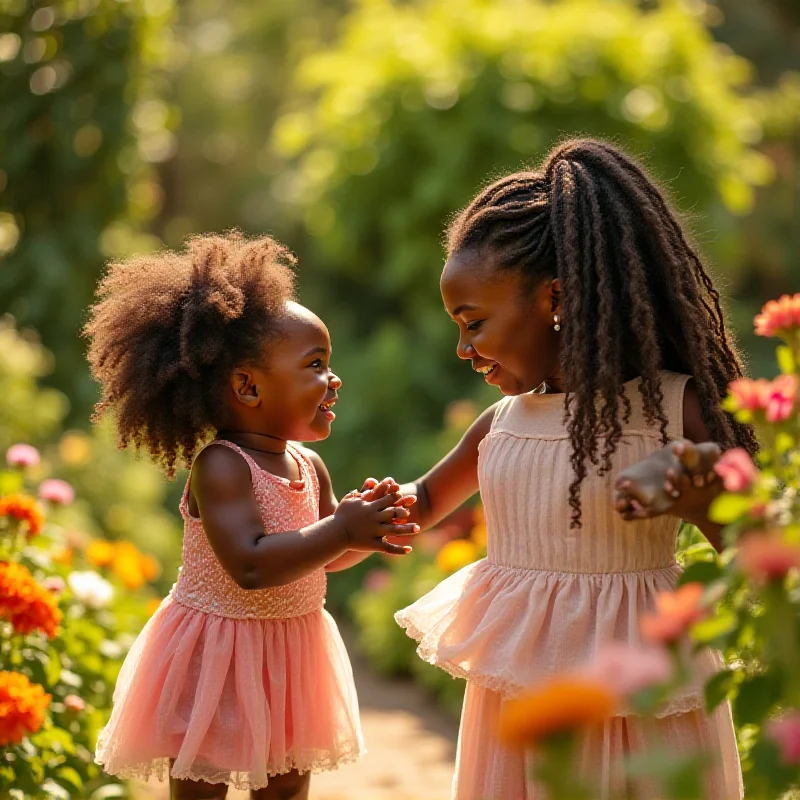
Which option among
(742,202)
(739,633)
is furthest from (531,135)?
(739,633)

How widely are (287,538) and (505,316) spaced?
0.62 m

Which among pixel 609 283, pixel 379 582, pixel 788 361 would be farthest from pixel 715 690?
pixel 379 582

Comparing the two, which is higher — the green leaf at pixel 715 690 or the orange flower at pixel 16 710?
the orange flower at pixel 16 710

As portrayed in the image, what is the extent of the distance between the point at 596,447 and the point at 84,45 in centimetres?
769

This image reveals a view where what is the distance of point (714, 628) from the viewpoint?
134cm

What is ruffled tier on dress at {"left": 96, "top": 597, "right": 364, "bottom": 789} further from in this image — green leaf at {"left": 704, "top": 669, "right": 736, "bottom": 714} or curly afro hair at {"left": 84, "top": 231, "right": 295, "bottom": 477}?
green leaf at {"left": 704, "top": 669, "right": 736, "bottom": 714}

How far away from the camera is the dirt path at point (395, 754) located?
164 inches

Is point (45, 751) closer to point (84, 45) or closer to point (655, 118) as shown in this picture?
point (655, 118)

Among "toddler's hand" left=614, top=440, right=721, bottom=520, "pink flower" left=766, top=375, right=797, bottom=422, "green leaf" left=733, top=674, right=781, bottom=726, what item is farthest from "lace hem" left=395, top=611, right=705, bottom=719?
"pink flower" left=766, top=375, right=797, bottom=422

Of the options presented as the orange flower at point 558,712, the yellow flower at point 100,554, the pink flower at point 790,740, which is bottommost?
the orange flower at point 558,712

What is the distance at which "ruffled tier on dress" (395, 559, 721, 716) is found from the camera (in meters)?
1.99

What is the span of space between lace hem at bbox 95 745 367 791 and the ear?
2.53 ft

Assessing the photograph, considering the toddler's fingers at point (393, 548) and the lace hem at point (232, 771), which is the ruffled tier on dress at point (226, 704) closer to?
the lace hem at point (232, 771)

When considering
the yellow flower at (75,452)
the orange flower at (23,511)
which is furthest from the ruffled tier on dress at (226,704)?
the yellow flower at (75,452)
